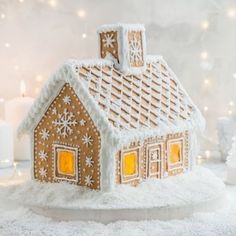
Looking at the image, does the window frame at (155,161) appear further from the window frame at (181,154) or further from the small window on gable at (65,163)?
the small window on gable at (65,163)

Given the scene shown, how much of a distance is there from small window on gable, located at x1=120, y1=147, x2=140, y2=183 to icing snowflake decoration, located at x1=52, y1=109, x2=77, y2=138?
0.38 metres

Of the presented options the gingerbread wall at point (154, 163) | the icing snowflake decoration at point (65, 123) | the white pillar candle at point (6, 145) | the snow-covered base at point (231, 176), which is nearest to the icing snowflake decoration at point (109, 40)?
the icing snowflake decoration at point (65, 123)

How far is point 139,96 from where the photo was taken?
459 centimetres

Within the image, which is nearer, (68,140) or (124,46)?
(68,140)

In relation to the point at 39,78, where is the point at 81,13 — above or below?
above

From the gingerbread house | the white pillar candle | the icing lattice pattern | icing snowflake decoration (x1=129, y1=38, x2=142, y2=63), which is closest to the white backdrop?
the white pillar candle

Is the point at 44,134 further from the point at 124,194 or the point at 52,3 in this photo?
the point at 52,3

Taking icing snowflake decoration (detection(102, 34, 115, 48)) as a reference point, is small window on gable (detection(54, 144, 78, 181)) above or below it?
below

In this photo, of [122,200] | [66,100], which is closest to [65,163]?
[66,100]

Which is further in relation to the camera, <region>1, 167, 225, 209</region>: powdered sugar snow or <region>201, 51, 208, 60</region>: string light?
<region>201, 51, 208, 60</region>: string light

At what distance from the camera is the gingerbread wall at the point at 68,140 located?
13.9 ft

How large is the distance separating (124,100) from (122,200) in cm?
71

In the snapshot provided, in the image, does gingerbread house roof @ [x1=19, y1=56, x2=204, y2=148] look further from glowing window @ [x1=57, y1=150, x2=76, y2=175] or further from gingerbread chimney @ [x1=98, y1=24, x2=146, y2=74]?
glowing window @ [x1=57, y1=150, x2=76, y2=175]

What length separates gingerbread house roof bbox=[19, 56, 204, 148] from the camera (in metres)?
4.24
